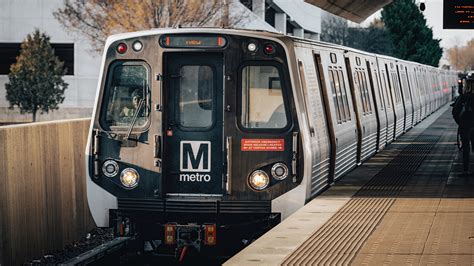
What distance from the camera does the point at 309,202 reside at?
1292cm

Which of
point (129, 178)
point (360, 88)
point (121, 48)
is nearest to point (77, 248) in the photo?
point (129, 178)

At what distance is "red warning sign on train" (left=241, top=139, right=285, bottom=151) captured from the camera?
12328 millimetres

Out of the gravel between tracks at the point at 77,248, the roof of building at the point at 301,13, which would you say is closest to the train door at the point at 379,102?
the gravel between tracks at the point at 77,248

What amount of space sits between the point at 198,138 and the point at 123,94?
98 centimetres

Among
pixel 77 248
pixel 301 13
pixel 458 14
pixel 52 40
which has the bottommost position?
pixel 77 248

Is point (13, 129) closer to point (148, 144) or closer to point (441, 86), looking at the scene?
point (148, 144)

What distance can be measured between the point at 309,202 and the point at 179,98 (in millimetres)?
1912

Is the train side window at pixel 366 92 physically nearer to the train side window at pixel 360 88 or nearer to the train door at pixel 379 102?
the train side window at pixel 360 88

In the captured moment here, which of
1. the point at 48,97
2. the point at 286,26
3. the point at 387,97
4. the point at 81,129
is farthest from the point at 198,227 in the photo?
the point at 286,26

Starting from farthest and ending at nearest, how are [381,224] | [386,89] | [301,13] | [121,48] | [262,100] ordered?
[301,13] < [386,89] < [121,48] < [262,100] < [381,224]

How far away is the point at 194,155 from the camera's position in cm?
1252

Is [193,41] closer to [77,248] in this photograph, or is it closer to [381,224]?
[381,224]

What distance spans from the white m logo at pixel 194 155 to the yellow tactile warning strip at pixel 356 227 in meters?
1.56

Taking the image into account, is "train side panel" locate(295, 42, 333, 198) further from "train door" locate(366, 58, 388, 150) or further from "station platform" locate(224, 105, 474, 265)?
"train door" locate(366, 58, 388, 150)
